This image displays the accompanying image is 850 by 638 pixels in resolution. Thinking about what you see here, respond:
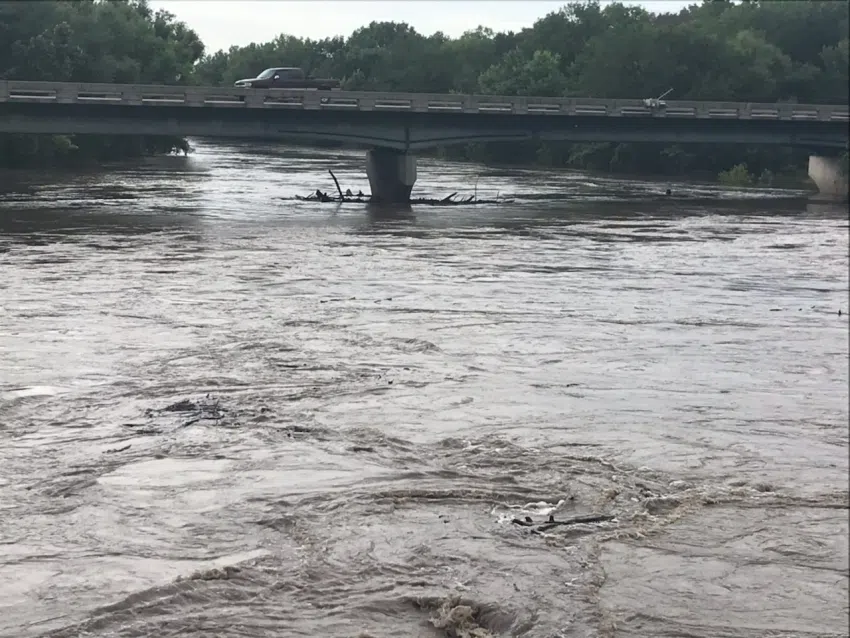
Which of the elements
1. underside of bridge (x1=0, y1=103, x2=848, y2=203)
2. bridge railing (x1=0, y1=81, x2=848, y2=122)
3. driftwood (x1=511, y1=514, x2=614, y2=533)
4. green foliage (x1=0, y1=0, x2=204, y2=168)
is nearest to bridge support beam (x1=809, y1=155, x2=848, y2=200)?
underside of bridge (x1=0, y1=103, x2=848, y2=203)

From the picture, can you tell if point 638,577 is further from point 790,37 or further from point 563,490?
point 790,37

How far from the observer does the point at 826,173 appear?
71750mm

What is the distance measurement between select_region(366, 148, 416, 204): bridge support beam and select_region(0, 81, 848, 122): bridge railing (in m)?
2.43

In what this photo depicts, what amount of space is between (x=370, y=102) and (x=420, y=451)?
44653 mm

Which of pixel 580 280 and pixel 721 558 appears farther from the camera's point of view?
pixel 580 280

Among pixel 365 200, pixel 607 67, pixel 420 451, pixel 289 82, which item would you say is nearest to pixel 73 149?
pixel 289 82

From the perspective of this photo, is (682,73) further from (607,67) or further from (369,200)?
(369,200)

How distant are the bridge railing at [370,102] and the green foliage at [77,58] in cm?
2113

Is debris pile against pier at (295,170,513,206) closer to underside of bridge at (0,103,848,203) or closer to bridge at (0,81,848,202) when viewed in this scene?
underside of bridge at (0,103,848,203)

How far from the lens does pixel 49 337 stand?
71.6ft

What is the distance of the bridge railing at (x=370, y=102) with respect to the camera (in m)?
53.6

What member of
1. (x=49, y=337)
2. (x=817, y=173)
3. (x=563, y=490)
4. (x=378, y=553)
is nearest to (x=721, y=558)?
(x=563, y=490)

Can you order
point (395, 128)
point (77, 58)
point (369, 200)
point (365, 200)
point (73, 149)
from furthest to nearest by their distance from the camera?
point (77, 58), point (73, 149), point (395, 128), point (369, 200), point (365, 200)

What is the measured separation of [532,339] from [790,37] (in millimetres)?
55599
